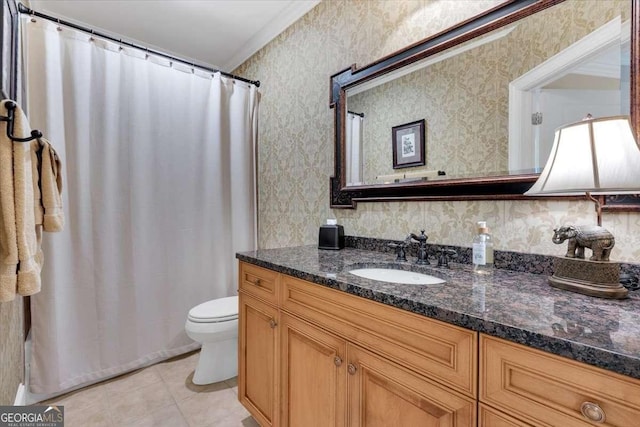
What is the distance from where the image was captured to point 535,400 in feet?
1.87

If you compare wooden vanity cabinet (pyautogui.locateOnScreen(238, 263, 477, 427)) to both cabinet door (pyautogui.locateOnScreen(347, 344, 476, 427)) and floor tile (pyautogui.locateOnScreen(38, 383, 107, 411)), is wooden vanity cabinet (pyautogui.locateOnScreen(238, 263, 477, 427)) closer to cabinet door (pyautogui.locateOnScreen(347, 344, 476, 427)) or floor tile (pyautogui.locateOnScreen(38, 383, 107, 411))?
cabinet door (pyautogui.locateOnScreen(347, 344, 476, 427))

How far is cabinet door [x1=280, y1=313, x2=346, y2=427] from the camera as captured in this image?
0.98 m

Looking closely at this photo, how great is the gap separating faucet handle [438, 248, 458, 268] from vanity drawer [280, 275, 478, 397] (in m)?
0.50

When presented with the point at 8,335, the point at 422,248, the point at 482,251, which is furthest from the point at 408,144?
the point at 8,335

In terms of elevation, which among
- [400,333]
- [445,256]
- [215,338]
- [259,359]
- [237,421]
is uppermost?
[445,256]

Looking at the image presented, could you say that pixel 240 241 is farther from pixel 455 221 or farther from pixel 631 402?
pixel 631 402

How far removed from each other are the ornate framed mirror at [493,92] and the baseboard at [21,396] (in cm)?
200

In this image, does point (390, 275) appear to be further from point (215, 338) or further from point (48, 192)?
point (48, 192)

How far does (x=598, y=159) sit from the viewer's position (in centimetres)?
75

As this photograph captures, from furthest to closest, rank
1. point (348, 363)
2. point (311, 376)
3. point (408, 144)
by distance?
point (408, 144) < point (311, 376) < point (348, 363)

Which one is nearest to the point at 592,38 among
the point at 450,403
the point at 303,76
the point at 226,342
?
the point at 450,403

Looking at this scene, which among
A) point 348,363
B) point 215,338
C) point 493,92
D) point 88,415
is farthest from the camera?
point 215,338

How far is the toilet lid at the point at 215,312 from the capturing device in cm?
179

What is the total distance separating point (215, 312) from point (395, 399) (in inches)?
53.1
